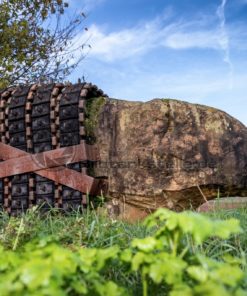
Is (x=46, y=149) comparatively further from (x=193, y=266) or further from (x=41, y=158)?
(x=193, y=266)

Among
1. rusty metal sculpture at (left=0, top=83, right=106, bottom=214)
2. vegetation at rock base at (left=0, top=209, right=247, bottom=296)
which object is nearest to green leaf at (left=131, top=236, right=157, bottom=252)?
vegetation at rock base at (left=0, top=209, right=247, bottom=296)

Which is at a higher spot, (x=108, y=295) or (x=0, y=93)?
(x=0, y=93)

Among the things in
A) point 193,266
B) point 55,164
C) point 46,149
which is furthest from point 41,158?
point 193,266

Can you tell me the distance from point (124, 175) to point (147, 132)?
59 cm

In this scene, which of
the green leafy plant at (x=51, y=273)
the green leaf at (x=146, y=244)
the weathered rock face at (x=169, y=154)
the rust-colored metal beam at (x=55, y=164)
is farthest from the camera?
the rust-colored metal beam at (x=55, y=164)

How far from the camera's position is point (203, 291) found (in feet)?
3.71

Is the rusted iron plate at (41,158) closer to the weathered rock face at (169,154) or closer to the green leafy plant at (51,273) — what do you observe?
the weathered rock face at (169,154)

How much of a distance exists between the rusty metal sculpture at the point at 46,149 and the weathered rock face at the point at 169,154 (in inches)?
11.1

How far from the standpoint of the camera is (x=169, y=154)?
5.42 m

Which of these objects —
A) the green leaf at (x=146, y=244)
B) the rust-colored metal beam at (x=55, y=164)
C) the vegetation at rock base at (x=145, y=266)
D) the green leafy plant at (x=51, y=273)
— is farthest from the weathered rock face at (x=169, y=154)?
the green leaf at (x=146, y=244)

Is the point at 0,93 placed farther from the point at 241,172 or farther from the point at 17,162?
the point at 241,172

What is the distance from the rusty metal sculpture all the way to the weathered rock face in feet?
0.93

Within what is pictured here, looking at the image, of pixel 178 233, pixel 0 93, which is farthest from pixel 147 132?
pixel 178 233

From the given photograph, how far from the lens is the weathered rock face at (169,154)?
17.7 feet
